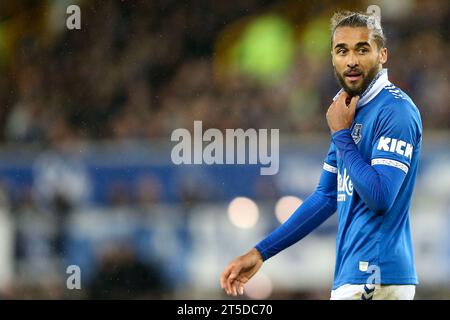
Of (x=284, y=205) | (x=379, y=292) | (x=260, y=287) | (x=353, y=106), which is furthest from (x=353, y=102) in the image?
(x=260, y=287)

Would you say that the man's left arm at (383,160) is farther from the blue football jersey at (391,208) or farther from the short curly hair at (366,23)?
the short curly hair at (366,23)

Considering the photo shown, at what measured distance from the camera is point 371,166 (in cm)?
402

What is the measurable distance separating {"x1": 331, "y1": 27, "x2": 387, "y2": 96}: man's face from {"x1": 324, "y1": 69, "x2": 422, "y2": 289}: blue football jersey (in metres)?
0.04

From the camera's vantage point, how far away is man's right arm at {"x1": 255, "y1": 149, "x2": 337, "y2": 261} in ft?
15.1

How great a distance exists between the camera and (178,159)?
420 inches

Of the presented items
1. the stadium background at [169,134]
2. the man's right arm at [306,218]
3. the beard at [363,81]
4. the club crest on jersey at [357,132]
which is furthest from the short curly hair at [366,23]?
the stadium background at [169,134]

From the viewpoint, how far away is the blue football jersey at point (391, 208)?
4.04 meters

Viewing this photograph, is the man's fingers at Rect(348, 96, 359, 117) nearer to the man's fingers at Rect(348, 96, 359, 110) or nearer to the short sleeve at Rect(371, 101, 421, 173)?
the man's fingers at Rect(348, 96, 359, 110)

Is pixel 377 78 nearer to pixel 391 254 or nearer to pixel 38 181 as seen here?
pixel 391 254

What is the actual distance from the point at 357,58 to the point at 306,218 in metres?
0.83

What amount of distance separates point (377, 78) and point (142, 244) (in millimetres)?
6860

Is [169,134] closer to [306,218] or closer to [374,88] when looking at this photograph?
[306,218]

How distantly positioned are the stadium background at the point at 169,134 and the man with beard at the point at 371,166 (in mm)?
6024

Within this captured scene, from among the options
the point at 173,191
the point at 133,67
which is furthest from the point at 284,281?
the point at 133,67
